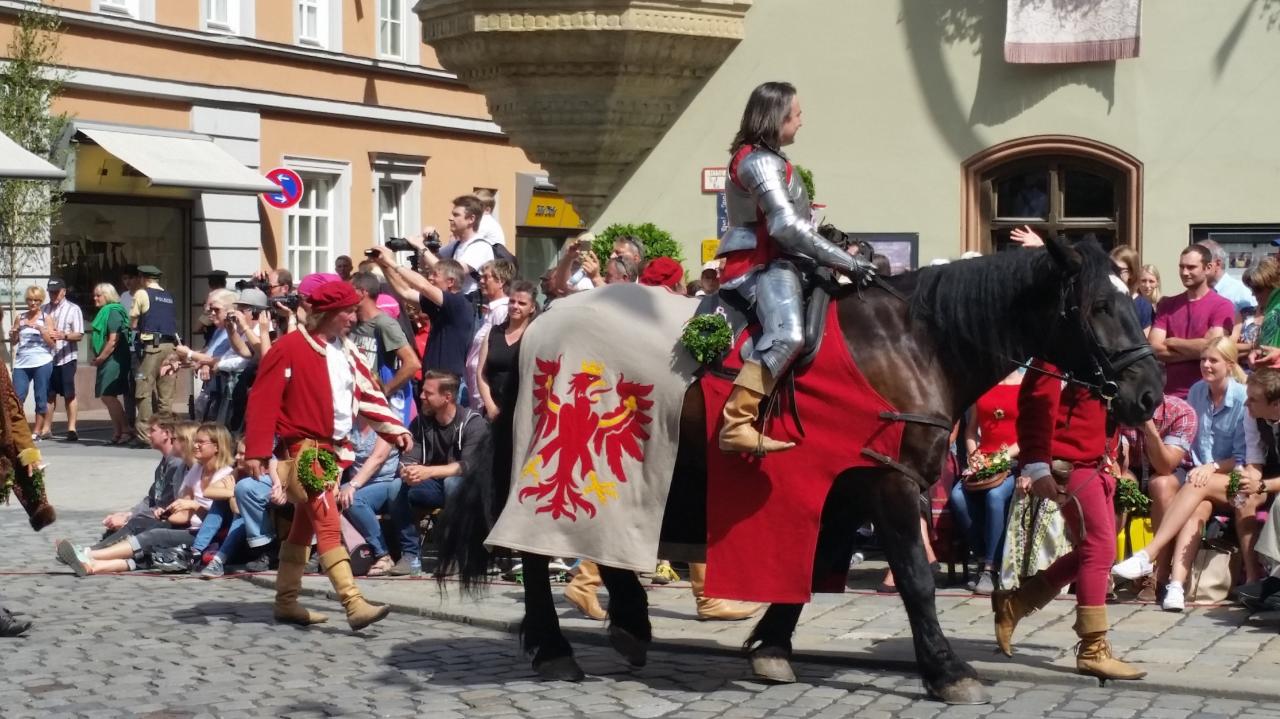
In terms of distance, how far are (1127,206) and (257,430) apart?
299 inches

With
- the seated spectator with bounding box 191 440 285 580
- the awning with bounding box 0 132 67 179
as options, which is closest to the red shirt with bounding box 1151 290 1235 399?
the seated spectator with bounding box 191 440 285 580

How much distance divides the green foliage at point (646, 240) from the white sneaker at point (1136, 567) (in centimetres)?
598

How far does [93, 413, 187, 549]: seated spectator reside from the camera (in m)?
12.4

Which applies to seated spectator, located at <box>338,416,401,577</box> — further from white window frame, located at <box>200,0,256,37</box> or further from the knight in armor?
white window frame, located at <box>200,0,256,37</box>

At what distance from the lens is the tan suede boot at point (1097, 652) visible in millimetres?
7988

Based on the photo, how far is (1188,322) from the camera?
463 inches

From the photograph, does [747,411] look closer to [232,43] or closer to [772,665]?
[772,665]

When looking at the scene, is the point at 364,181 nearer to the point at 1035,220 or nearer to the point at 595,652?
the point at 1035,220

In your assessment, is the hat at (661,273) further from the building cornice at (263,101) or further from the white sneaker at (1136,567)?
the building cornice at (263,101)

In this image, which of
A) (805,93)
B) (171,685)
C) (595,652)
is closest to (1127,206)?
(805,93)

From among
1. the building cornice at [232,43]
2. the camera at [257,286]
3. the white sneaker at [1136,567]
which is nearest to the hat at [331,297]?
the white sneaker at [1136,567]

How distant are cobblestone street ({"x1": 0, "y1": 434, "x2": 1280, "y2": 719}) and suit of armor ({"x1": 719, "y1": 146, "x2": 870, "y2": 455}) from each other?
1149mm

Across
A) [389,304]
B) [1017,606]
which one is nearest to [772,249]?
[1017,606]

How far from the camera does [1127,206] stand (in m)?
14.4
